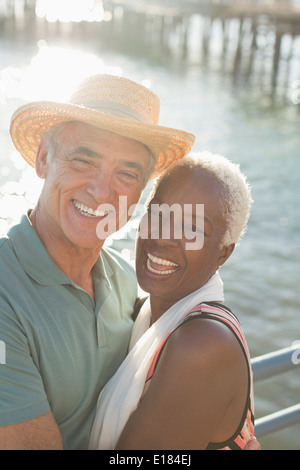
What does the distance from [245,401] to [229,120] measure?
811 inches

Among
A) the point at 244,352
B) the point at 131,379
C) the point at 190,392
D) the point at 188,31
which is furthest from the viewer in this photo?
the point at 188,31

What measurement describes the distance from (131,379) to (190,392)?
0.96ft

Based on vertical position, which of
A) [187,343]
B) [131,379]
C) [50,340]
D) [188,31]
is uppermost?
[187,343]

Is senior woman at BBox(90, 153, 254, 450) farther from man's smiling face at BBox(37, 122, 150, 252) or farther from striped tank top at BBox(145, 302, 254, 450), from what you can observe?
man's smiling face at BBox(37, 122, 150, 252)

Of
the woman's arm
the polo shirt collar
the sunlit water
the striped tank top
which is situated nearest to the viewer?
the woman's arm

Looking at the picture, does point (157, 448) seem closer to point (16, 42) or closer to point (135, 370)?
point (135, 370)

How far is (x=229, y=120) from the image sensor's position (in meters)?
21.8

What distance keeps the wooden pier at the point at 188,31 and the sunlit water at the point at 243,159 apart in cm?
271

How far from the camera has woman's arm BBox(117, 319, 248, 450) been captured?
1.78 meters

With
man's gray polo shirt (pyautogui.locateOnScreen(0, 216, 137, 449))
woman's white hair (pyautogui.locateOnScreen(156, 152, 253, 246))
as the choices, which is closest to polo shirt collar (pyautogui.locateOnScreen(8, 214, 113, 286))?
man's gray polo shirt (pyautogui.locateOnScreen(0, 216, 137, 449))

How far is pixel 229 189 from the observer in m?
2.16

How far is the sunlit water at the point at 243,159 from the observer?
26.3 ft

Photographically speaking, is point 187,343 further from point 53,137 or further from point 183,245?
point 53,137

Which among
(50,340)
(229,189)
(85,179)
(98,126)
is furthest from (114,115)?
(50,340)
